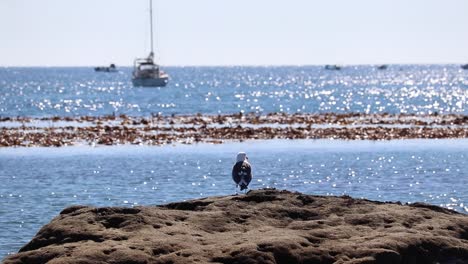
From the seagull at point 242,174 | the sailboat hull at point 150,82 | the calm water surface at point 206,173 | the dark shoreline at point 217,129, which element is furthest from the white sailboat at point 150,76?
the seagull at point 242,174

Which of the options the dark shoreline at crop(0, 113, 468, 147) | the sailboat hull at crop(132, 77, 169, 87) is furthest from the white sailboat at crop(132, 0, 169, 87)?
the dark shoreline at crop(0, 113, 468, 147)

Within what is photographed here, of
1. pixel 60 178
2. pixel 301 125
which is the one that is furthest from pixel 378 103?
pixel 60 178

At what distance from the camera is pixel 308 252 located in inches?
690

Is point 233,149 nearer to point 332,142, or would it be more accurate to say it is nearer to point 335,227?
point 332,142

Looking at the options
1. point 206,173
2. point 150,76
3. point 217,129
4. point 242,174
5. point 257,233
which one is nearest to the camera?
point 257,233

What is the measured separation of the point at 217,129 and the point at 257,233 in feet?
163

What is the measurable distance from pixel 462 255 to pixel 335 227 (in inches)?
85.5

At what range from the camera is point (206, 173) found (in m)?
46.7

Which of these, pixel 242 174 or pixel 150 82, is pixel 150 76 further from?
pixel 242 174

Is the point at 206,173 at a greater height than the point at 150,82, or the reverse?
the point at 206,173

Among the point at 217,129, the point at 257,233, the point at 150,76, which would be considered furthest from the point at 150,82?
the point at 257,233

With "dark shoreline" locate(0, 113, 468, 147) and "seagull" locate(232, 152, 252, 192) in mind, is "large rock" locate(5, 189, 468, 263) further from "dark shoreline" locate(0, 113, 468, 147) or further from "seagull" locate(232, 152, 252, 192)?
"dark shoreline" locate(0, 113, 468, 147)

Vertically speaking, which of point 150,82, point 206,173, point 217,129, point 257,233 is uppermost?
point 257,233

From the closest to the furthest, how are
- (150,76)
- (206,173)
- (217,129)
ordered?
1. (206,173)
2. (217,129)
3. (150,76)
